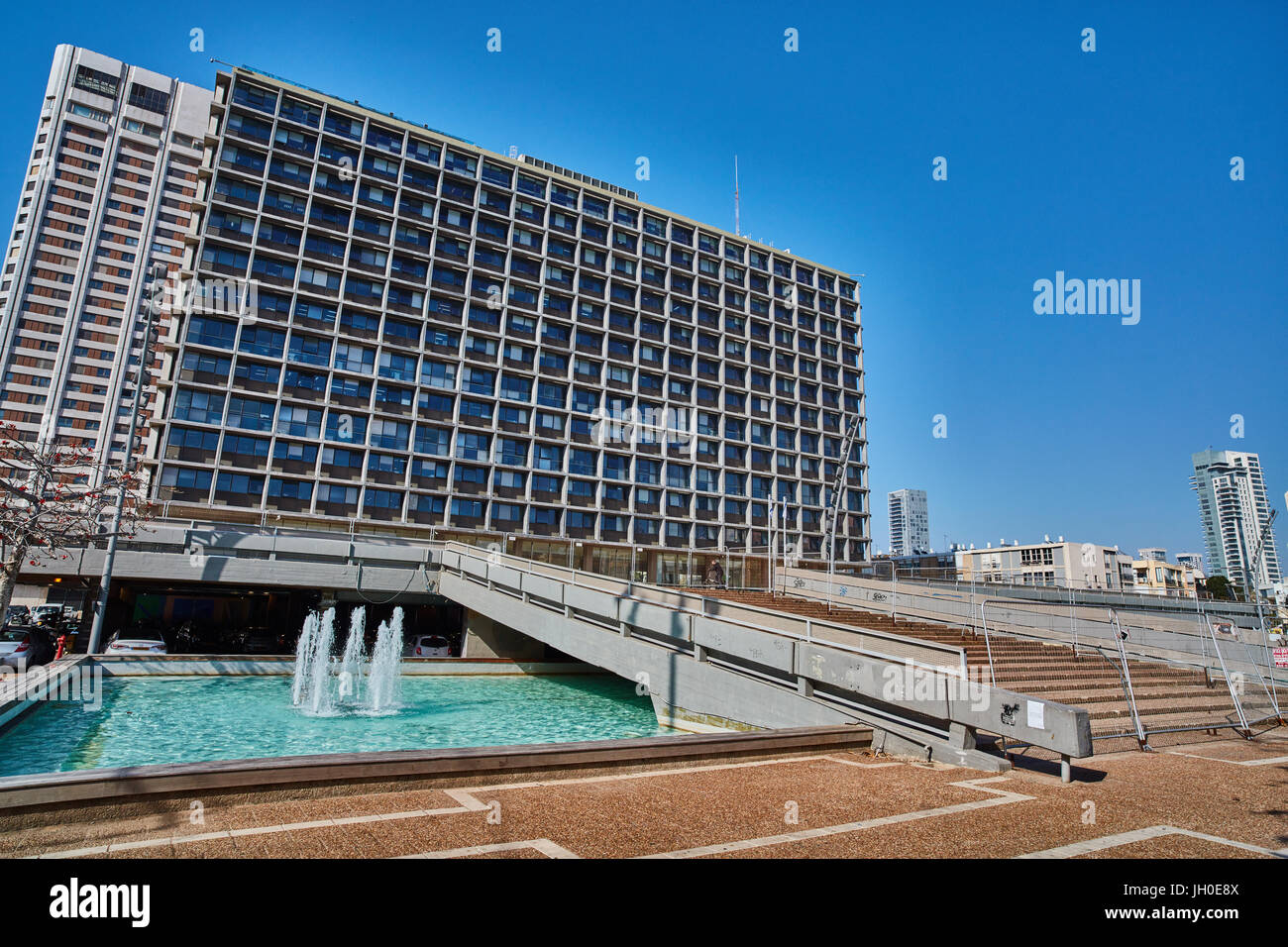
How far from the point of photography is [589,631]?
62.2 feet

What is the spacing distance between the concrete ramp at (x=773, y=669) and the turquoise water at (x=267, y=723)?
1.98m

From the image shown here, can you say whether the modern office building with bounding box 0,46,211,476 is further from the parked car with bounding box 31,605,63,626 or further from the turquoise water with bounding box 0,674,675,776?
the turquoise water with bounding box 0,674,675,776

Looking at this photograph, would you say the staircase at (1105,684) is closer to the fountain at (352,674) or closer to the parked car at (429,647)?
the fountain at (352,674)

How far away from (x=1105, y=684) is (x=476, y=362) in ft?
146

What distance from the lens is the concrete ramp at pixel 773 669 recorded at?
834 centimetres

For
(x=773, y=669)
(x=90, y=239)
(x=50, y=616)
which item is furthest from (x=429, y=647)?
(x=90, y=239)

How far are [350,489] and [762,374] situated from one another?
1462 inches

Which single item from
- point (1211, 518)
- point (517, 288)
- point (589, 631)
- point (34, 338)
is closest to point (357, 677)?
point (589, 631)

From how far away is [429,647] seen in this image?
31734 mm

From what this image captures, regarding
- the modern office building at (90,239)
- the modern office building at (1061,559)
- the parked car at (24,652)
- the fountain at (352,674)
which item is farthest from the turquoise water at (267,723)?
the modern office building at (1061,559)

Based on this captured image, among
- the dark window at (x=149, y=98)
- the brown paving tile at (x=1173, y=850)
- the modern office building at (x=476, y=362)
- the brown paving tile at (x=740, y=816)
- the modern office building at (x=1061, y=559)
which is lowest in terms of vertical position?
the brown paving tile at (x=740, y=816)

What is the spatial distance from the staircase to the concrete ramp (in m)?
2.53

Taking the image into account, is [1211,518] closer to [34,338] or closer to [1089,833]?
[1089,833]

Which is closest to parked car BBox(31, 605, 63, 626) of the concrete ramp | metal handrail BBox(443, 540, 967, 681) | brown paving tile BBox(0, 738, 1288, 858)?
metal handrail BBox(443, 540, 967, 681)
